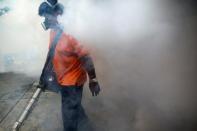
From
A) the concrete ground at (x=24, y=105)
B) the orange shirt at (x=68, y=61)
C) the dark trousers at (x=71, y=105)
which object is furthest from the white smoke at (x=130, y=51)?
the orange shirt at (x=68, y=61)

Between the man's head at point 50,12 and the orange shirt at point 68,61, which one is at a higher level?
the man's head at point 50,12

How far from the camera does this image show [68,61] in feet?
20.1

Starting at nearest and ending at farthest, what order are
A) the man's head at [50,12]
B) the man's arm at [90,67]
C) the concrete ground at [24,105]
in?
the man's arm at [90,67], the man's head at [50,12], the concrete ground at [24,105]

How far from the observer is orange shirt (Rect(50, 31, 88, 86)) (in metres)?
6.04

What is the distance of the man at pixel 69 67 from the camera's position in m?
6.05

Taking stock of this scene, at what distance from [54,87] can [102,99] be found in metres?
Answer: 1.81

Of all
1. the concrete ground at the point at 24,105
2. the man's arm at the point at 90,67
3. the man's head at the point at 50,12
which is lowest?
the concrete ground at the point at 24,105

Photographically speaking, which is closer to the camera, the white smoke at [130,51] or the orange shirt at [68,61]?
the orange shirt at [68,61]

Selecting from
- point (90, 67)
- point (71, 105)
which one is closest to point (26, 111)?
point (71, 105)

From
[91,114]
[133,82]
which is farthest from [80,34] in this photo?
[91,114]

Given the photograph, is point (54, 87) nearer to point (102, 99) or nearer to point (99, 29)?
point (102, 99)

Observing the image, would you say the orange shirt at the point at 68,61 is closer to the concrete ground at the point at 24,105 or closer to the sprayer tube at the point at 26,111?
the concrete ground at the point at 24,105

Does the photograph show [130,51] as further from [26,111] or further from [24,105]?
[26,111]

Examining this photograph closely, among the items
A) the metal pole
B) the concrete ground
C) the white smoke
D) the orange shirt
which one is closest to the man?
the orange shirt
